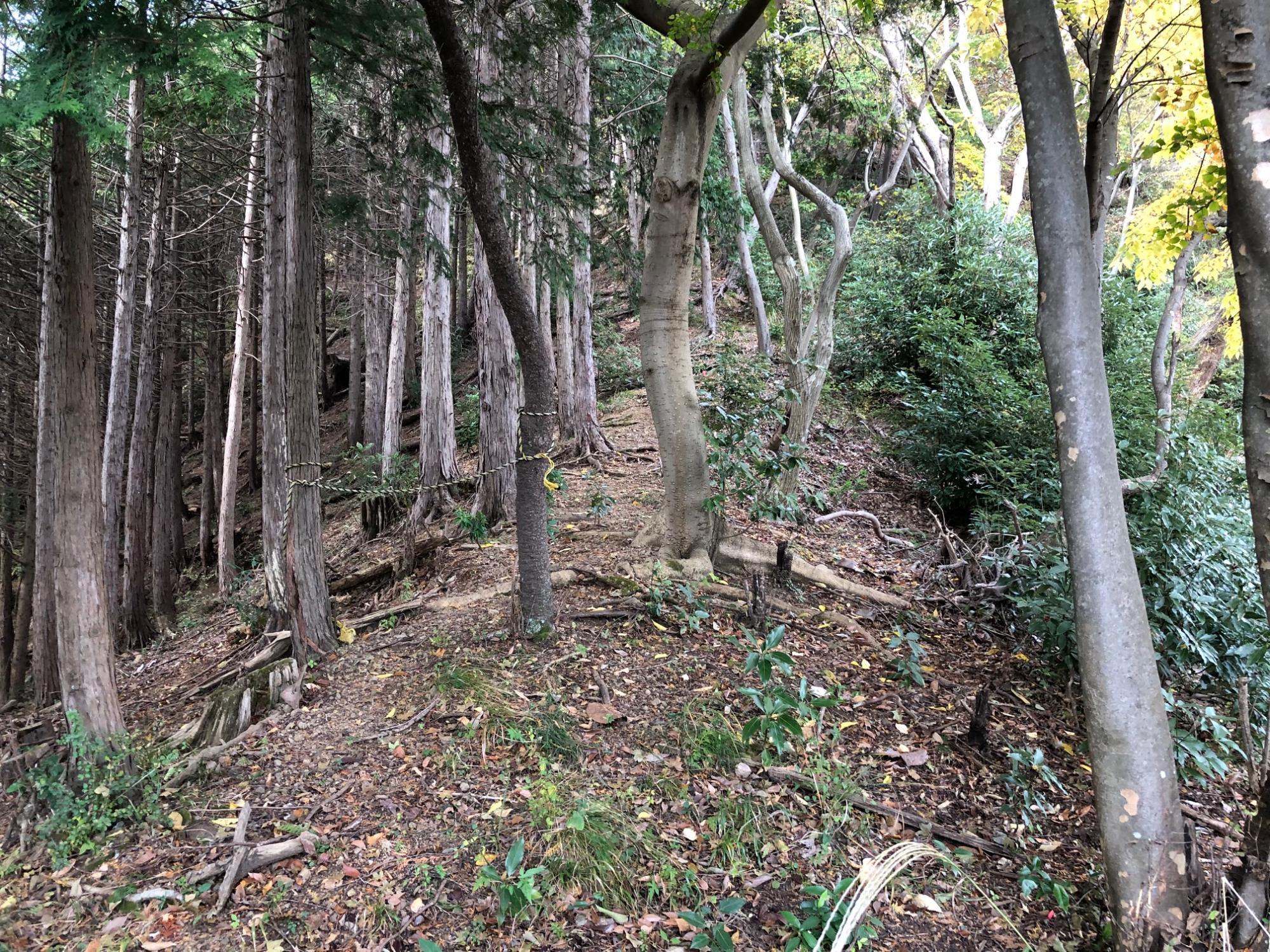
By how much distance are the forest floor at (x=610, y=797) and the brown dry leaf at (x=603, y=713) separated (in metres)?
0.03

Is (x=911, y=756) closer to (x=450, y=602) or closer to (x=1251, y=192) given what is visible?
(x=1251, y=192)

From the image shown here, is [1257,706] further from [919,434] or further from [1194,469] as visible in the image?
[919,434]

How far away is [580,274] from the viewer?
11312mm

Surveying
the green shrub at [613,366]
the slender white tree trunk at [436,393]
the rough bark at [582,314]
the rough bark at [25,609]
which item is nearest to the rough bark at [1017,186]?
the green shrub at [613,366]

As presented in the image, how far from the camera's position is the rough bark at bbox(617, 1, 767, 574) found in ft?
17.9

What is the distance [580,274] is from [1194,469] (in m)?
8.56

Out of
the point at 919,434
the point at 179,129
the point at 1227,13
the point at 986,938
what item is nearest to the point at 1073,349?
the point at 1227,13

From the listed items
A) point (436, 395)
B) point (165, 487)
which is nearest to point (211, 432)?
point (165, 487)

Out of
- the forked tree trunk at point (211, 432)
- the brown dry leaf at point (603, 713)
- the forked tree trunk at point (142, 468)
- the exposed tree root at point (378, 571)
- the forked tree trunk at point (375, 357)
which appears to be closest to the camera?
the brown dry leaf at point (603, 713)

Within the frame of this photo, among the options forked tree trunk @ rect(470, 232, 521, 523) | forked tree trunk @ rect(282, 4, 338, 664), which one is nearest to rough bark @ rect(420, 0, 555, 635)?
forked tree trunk @ rect(282, 4, 338, 664)

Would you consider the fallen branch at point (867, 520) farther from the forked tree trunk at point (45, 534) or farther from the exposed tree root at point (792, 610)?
the forked tree trunk at point (45, 534)

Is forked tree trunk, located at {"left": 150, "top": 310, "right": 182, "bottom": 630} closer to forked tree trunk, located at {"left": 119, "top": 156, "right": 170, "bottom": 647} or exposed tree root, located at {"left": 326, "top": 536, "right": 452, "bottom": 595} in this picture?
forked tree trunk, located at {"left": 119, "top": 156, "right": 170, "bottom": 647}

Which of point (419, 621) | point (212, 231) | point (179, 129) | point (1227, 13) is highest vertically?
point (179, 129)

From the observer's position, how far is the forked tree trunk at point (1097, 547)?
9.21 ft
